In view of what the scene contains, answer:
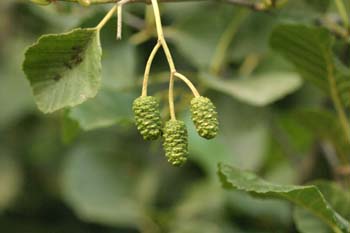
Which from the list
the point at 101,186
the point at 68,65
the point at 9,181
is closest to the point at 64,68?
the point at 68,65

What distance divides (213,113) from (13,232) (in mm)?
1037

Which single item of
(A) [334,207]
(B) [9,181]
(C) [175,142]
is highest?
(C) [175,142]

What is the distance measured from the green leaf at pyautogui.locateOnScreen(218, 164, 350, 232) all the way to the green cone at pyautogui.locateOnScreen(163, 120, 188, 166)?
0.12 metres

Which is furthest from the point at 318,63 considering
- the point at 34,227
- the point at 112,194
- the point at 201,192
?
the point at 34,227

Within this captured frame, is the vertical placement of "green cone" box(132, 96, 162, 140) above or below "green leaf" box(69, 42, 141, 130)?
above

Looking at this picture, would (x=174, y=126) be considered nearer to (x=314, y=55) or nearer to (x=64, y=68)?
(x=64, y=68)

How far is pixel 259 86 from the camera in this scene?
1209mm

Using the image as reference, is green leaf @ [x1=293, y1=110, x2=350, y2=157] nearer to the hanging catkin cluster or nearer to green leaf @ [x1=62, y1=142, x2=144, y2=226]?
the hanging catkin cluster

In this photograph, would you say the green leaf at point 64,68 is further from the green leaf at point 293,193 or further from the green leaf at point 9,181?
the green leaf at point 9,181

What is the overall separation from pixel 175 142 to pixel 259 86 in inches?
18.1

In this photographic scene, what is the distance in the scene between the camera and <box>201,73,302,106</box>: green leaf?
114 cm

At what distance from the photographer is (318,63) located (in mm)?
1031

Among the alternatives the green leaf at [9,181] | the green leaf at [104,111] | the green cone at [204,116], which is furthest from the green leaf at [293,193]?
the green leaf at [9,181]

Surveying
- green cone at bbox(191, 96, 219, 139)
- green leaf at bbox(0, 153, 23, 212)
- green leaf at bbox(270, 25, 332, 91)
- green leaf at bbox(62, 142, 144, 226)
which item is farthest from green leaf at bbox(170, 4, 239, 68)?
green leaf at bbox(0, 153, 23, 212)
